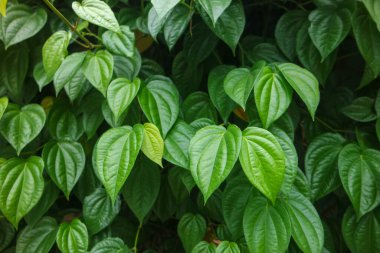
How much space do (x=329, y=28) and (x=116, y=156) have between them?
23.6 inches

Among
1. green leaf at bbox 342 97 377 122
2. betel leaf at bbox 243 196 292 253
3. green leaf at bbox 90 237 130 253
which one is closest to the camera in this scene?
betel leaf at bbox 243 196 292 253

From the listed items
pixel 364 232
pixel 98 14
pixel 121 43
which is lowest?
pixel 364 232

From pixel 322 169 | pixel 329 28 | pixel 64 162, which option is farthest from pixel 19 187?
pixel 329 28

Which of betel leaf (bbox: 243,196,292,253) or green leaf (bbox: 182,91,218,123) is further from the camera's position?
green leaf (bbox: 182,91,218,123)

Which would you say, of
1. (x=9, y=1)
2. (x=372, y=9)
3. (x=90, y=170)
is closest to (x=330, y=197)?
(x=372, y=9)

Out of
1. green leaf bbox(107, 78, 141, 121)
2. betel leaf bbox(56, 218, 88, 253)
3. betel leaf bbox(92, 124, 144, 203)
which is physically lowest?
betel leaf bbox(56, 218, 88, 253)

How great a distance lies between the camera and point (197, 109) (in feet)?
3.80

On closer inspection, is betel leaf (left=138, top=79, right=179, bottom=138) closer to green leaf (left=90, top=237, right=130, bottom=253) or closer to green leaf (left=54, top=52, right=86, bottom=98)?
green leaf (left=54, top=52, right=86, bottom=98)

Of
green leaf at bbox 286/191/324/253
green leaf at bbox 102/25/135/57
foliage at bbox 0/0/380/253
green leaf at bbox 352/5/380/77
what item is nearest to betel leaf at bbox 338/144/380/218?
foliage at bbox 0/0/380/253

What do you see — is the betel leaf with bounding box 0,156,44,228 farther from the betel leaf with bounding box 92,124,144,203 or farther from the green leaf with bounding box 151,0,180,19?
the green leaf with bounding box 151,0,180,19

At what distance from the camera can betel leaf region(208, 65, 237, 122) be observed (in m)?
1.11

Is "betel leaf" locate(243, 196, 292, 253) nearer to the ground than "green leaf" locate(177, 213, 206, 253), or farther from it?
farther from it

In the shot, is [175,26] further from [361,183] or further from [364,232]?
[364,232]

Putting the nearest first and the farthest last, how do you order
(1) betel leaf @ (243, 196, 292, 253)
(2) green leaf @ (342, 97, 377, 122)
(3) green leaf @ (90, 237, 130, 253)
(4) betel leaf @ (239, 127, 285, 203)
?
(4) betel leaf @ (239, 127, 285, 203)
(1) betel leaf @ (243, 196, 292, 253)
(3) green leaf @ (90, 237, 130, 253)
(2) green leaf @ (342, 97, 377, 122)
